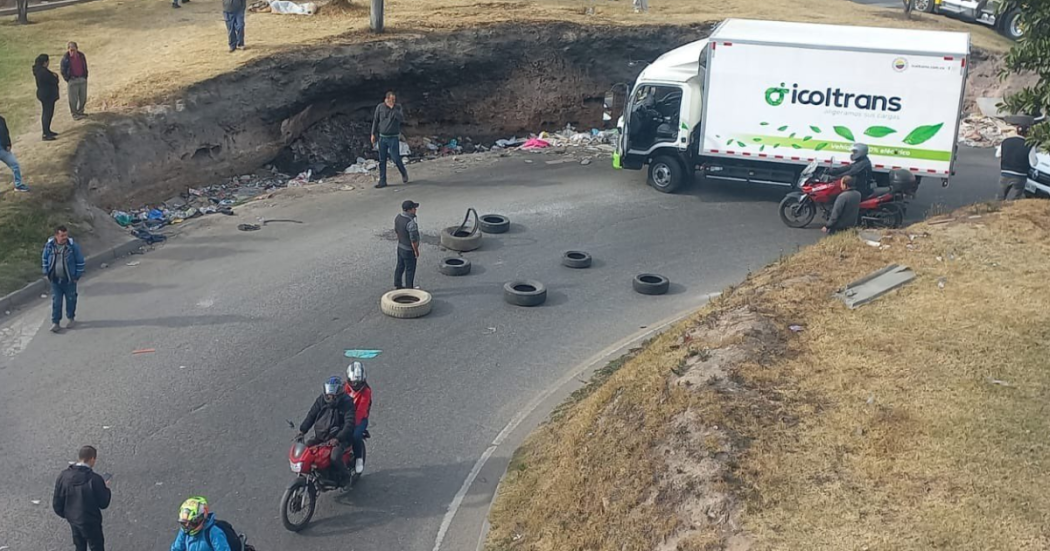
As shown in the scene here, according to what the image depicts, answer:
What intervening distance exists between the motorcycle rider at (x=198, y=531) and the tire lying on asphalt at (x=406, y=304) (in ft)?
22.6

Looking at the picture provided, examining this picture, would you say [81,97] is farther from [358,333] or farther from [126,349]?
[358,333]

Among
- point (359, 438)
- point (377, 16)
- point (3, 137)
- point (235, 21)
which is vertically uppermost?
point (377, 16)

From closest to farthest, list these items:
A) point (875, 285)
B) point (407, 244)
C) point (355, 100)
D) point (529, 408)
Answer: point (529, 408) → point (875, 285) → point (407, 244) → point (355, 100)

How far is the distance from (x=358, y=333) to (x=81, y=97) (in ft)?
32.0

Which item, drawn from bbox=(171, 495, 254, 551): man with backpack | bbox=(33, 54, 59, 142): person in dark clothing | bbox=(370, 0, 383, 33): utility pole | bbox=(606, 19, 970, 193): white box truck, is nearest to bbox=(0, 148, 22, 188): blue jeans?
bbox=(33, 54, 59, 142): person in dark clothing

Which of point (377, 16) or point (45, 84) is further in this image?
point (377, 16)

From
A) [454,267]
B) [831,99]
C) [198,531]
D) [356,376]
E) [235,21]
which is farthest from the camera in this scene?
[235,21]

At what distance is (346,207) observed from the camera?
1942cm

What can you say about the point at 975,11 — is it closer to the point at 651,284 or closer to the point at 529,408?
the point at 651,284

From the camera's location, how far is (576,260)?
16656 millimetres

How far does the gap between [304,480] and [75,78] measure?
13.3 m

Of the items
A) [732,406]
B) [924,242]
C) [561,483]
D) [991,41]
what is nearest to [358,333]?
[561,483]

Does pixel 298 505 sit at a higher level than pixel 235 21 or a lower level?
lower

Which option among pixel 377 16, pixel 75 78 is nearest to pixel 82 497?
pixel 75 78
